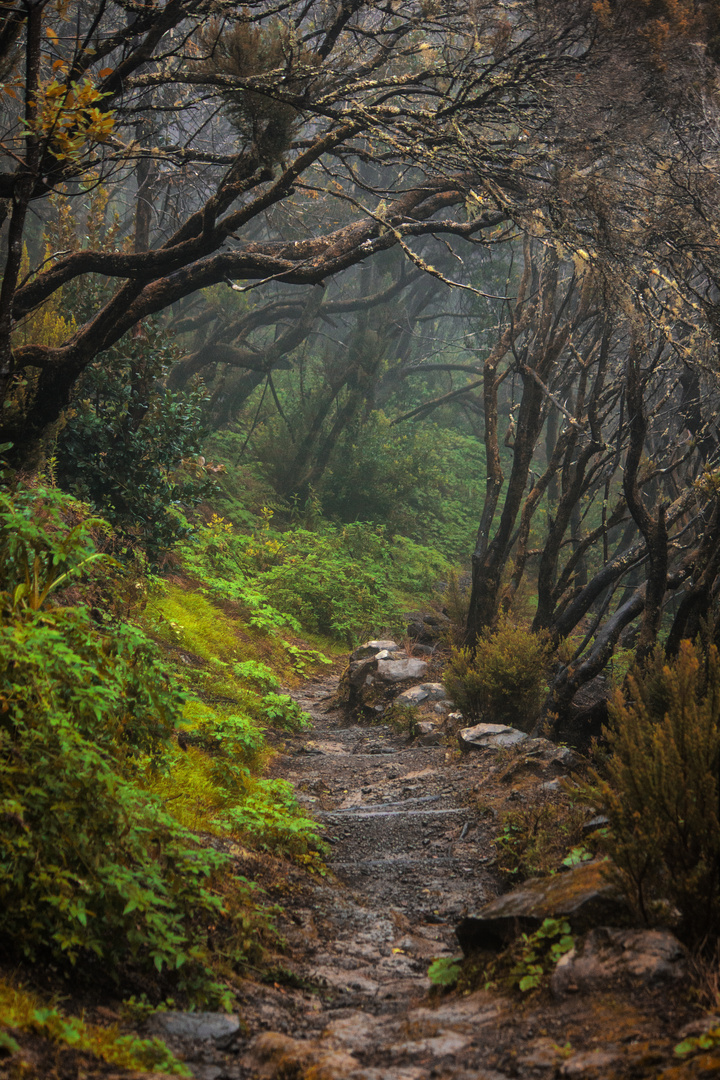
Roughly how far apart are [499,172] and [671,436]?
654 centimetres

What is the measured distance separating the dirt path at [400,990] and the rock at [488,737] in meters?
0.28

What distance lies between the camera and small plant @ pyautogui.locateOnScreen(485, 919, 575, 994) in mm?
2592

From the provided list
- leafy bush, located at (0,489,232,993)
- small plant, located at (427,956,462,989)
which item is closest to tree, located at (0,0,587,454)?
leafy bush, located at (0,489,232,993)

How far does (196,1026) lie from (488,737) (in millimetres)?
4410

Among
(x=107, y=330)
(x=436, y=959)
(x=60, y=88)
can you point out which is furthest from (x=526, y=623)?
(x=60, y=88)

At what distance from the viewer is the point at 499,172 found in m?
6.71

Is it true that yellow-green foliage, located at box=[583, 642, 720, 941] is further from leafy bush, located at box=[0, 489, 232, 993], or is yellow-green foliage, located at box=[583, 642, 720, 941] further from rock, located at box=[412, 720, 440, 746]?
rock, located at box=[412, 720, 440, 746]

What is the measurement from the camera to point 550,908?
9.40 feet

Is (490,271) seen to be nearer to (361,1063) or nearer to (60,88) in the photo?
(60,88)

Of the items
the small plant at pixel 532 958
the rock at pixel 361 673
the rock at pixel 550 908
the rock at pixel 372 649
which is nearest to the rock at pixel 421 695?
the rock at pixel 361 673

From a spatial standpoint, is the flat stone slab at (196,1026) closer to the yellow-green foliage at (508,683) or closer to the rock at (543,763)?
the rock at (543,763)

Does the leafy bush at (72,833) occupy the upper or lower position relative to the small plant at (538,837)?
upper

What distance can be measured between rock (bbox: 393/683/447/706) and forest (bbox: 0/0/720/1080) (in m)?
0.14

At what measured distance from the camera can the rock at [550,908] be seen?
2.68 metres
